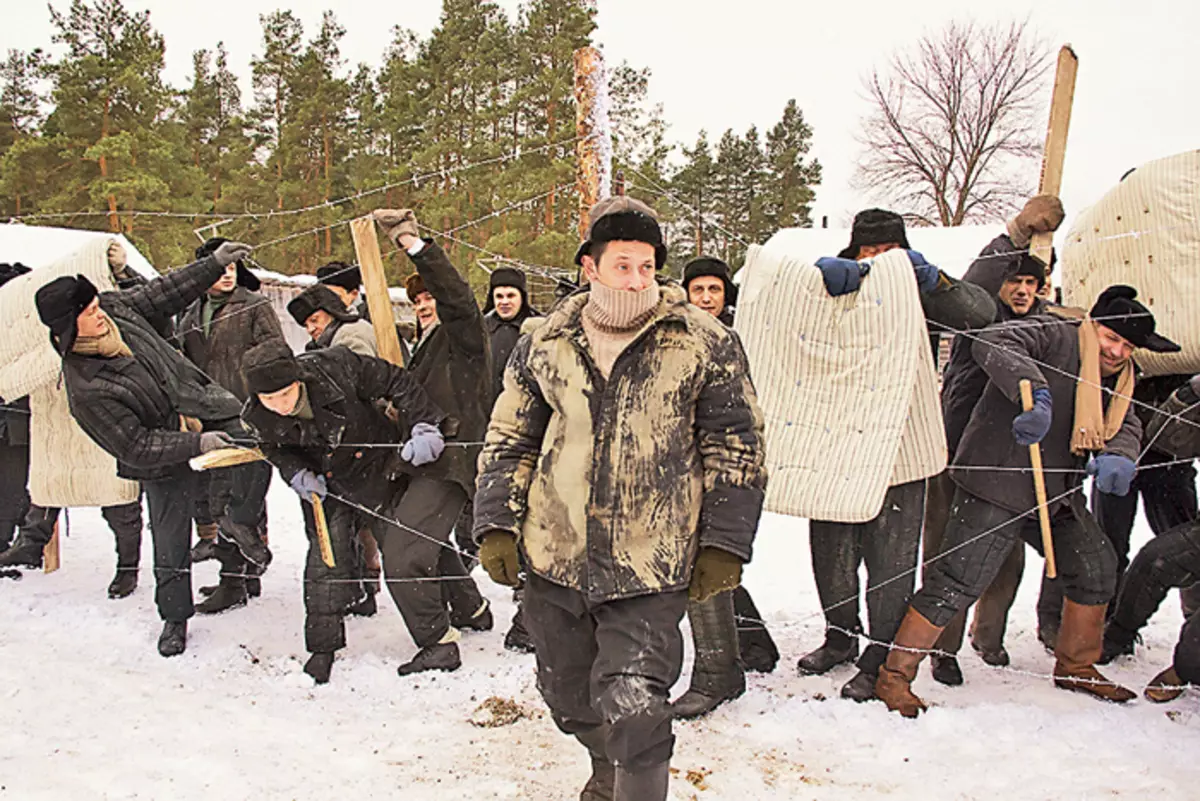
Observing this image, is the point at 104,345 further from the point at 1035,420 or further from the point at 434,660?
the point at 1035,420

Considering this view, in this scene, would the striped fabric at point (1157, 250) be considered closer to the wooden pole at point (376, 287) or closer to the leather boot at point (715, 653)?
the leather boot at point (715, 653)

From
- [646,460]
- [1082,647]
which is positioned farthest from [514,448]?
[1082,647]

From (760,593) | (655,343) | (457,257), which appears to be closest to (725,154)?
(457,257)

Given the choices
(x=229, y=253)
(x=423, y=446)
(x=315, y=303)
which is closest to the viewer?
(x=423, y=446)

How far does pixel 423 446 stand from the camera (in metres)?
3.76

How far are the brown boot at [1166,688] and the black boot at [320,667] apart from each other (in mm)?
3575

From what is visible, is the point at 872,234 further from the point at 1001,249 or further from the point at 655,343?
the point at 655,343

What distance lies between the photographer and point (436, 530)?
3.98 meters

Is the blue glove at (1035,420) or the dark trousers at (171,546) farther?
the dark trousers at (171,546)

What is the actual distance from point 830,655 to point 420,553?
1.96m

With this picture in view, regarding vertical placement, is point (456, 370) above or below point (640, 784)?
above

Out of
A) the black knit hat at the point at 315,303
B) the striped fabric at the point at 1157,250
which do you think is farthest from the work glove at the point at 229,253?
the striped fabric at the point at 1157,250

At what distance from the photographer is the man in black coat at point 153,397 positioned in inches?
157

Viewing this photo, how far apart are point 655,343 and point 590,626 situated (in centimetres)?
85
